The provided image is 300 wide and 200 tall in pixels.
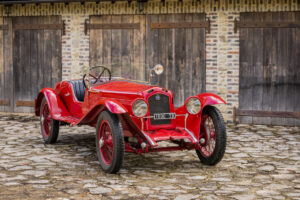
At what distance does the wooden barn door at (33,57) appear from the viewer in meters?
10.8

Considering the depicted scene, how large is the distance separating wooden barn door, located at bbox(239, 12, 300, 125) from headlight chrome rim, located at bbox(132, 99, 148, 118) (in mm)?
4626

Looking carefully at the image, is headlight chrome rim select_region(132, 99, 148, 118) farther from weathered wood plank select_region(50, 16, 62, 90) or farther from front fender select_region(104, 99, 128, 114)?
weathered wood plank select_region(50, 16, 62, 90)

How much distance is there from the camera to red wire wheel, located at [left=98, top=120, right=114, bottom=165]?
548 centimetres

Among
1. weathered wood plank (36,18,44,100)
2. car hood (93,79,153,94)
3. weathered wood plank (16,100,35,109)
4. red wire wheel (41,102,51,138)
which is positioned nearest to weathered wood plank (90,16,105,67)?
weathered wood plank (36,18,44,100)

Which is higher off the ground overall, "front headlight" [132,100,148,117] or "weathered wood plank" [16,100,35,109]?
"front headlight" [132,100,148,117]

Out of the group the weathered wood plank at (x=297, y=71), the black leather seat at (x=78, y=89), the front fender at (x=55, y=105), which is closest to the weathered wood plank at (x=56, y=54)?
the front fender at (x=55, y=105)

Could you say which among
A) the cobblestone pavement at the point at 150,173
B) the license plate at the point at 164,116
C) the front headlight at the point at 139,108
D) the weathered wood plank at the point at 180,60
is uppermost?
the weathered wood plank at the point at 180,60

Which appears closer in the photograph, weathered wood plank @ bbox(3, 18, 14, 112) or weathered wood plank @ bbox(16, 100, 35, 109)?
weathered wood plank @ bbox(16, 100, 35, 109)

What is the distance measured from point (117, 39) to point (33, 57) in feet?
7.22

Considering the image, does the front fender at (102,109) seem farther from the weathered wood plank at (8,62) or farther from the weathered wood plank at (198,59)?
the weathered wood plank at (8,62)

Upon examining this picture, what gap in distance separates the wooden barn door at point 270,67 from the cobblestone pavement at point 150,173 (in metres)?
1.75

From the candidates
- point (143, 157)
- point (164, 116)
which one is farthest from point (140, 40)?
point (164, 116)

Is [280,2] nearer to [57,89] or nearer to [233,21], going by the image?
[233,21]

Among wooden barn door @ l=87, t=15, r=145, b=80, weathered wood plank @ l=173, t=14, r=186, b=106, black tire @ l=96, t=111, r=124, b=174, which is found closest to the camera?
black tire @ l=96, t=111, r=124, b=174
